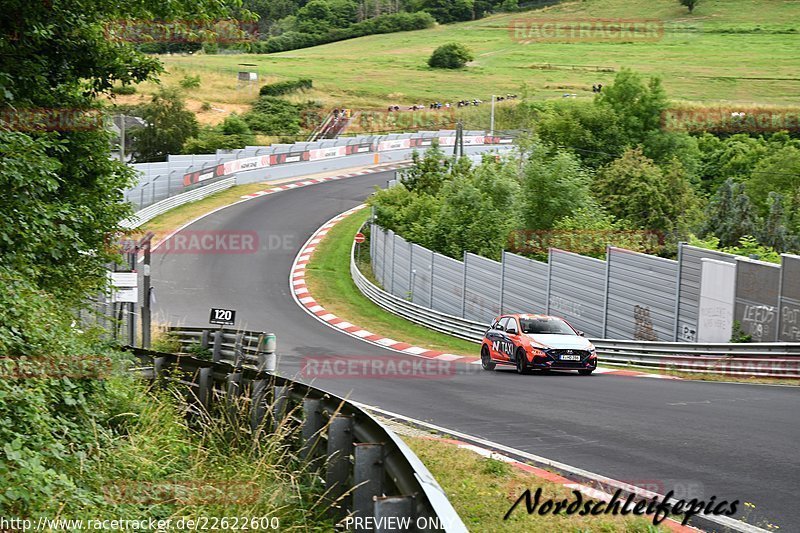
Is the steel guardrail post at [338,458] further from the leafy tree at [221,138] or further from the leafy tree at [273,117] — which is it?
the leafy tree at [273,117]

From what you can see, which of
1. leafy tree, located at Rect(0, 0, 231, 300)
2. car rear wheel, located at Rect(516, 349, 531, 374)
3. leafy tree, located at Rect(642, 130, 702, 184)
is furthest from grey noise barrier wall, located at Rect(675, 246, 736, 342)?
leafy tree, located at Rect(642, 130, 702, 184)

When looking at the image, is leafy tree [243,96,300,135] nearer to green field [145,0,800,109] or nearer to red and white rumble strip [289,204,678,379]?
green field [145,0,800,109]

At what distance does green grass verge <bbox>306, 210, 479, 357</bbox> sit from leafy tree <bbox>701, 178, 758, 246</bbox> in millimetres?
15122

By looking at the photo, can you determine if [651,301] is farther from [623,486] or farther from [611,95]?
[611,95]

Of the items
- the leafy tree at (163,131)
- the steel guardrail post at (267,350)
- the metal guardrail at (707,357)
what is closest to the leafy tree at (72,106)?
the steel guardrail post at (267,350)

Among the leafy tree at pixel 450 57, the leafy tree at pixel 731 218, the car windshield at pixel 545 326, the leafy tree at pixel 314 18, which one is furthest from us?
the leafy tree at pixel 314 18

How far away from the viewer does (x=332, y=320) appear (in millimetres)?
36031

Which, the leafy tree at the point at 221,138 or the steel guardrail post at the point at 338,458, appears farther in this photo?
the leafy tree at the point at 221,138

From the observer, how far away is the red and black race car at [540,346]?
863 inches

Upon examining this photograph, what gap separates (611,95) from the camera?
64.2 meters

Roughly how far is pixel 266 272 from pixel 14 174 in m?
33.7

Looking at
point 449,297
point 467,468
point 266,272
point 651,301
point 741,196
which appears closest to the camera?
point 467,468

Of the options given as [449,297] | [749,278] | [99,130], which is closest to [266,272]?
[449,297]

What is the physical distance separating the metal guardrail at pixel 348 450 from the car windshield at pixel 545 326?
1139 cm
